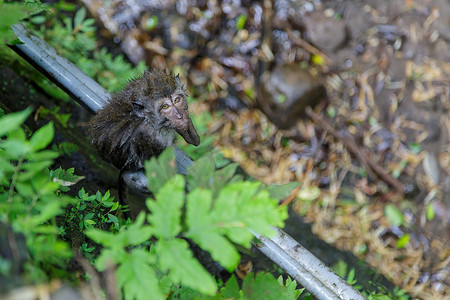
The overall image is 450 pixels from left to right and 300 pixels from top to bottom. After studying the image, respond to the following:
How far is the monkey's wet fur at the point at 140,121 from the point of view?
3.01 metres

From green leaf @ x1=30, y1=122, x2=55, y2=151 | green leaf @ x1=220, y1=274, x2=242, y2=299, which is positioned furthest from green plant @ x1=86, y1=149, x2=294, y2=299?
green leaf @ x1=220, y1=274, x2=242, y2=299

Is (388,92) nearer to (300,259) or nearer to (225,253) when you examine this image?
(300,259)

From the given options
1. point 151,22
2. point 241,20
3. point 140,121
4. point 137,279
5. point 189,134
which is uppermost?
point 137,279

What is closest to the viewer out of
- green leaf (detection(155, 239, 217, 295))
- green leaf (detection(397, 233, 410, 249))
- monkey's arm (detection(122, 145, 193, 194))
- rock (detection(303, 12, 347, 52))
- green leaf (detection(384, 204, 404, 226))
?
green leaf (detection(155, 239, 217, 295))

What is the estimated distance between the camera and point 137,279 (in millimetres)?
1320

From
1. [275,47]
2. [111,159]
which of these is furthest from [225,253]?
[275,47]

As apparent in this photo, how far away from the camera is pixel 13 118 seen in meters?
1.29

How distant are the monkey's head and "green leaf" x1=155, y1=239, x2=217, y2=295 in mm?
1915

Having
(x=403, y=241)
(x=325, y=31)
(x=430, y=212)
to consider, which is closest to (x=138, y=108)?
(x=325, y=31)

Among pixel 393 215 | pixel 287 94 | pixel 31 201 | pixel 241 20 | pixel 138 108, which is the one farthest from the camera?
pixel 241 20

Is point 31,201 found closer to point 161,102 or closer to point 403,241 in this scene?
point 161,102

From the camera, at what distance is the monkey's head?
10.2 ft

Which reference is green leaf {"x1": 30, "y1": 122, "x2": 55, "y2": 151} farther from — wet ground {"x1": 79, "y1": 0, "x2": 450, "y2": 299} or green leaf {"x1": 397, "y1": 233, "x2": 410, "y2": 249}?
green leaf {"x1": 397, "y1": 233, "x2": 410, "y2": 249}

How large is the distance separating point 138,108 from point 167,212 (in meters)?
1.89
